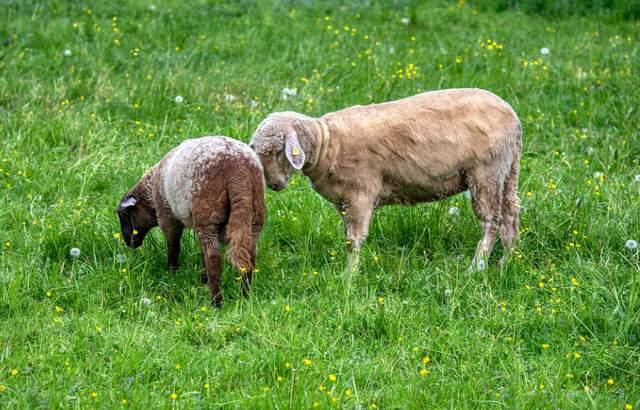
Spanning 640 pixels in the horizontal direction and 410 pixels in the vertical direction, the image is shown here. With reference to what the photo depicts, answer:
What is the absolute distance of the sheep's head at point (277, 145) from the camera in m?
6.77

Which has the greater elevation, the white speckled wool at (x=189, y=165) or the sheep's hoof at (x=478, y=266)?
the white speckled wool at (x=189, y=165)

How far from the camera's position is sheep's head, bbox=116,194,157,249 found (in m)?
7.25

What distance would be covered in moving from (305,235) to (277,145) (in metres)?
0.90

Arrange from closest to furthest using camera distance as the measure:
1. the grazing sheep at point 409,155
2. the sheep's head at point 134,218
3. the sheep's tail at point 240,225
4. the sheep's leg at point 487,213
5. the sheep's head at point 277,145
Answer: the sheep's tail at point 240,225 → the sheep's head at point 277,145 → the grazing sheep at point 409,155 → the sheep's leg at point 487,213 → the sheep's head at point 134,218

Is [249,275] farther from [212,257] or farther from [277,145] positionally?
[277,145]

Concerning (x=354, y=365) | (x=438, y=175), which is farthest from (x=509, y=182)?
(x=354, y=365)

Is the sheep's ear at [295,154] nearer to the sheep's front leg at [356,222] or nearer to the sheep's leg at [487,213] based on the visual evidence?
the sheep's front leg at [356,222]

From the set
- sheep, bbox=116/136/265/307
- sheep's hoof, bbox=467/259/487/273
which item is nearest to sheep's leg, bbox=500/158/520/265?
sheep's hoof, bbox=467/259/487/273

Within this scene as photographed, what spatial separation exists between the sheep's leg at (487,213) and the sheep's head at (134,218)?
6.95 ft

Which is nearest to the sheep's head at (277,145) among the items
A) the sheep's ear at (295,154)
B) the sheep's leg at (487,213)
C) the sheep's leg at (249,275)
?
the sheep's ear at (295,154)

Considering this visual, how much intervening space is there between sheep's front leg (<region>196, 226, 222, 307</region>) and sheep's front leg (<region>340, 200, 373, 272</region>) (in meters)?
0.88

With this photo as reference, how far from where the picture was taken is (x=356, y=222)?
7.01 metres

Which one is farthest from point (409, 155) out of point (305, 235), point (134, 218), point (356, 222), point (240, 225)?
point (134, 218)

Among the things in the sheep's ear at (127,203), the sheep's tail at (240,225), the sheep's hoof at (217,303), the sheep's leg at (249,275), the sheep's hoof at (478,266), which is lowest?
the sheep's hoof at (478,266)
